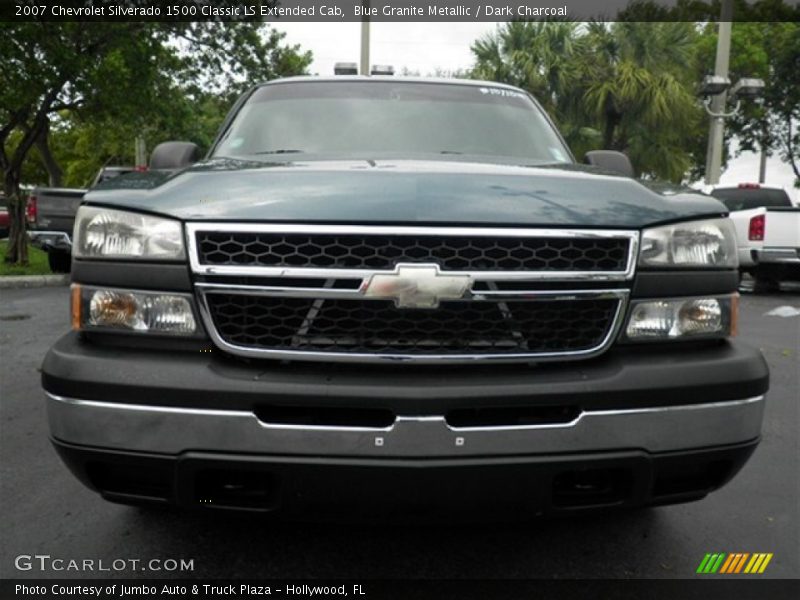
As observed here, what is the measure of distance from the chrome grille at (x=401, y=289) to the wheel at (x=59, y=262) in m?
11.3

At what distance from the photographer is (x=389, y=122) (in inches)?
141

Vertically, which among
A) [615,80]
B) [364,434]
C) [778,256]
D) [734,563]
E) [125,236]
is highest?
[615,80]

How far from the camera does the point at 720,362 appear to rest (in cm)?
219

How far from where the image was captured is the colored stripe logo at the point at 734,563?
8.72 ft

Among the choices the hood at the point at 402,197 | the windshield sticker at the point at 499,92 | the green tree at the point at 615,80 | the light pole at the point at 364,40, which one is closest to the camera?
the hood at the point at 402,197

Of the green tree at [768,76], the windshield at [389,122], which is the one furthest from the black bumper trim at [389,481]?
the green tree at [768,76]

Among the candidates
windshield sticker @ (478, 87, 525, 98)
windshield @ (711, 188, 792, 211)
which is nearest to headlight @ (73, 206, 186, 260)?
windshield sticker @ (478, 87, 525, 98)

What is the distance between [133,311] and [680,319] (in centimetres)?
159

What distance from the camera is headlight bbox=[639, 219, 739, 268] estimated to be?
222 centimetres

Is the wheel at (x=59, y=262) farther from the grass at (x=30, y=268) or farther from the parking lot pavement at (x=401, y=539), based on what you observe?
the parking lot pavement at (x=401, y=539)

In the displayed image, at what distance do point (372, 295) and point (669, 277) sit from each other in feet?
2.89

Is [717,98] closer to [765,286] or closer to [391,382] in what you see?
[765,286]

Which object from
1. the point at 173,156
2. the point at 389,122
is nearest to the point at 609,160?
the point at 389,122

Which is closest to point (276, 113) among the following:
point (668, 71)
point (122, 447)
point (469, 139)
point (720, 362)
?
point (469, 139)
